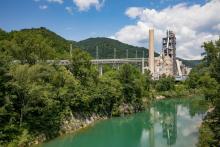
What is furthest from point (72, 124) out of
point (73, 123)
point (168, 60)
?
point (168, 60)

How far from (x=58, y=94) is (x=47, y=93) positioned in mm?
3837

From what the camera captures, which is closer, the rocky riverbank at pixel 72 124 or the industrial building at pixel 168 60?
the rocky riverbank at pixel 72 124

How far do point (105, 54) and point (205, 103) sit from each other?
123 m

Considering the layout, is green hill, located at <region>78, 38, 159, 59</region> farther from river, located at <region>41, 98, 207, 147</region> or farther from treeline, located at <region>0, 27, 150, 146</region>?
river, located at <region>41, 98, 207, 147</region>

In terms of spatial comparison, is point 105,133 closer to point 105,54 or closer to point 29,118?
point 29,118

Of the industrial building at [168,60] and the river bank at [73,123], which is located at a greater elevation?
the industrial building at [168,60]

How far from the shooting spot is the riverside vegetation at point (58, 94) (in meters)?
26.8

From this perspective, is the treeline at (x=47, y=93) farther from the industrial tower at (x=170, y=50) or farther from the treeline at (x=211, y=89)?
the industrial tower at (x=170, y=50)

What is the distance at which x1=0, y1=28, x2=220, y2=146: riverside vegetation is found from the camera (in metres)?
26.8

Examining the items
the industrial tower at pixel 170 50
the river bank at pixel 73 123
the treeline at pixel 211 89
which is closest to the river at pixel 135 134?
the river bank at pixel 73 123

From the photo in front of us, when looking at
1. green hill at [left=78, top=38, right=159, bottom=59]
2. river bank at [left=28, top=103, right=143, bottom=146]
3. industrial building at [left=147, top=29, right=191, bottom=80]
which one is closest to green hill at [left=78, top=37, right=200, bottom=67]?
green hill at [left=78, top=38, right=159, bottom=59]

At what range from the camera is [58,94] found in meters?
35.0

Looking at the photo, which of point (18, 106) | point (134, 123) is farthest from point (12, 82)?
point (134, 123)

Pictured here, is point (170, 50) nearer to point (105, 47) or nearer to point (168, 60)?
point (168, 60)
